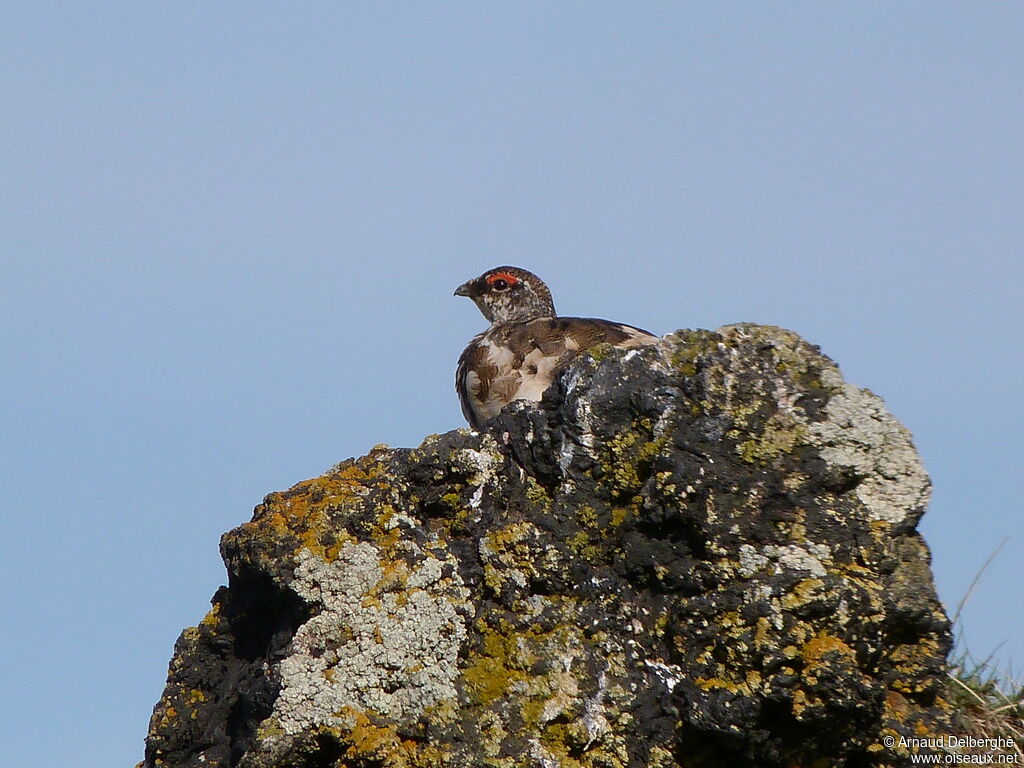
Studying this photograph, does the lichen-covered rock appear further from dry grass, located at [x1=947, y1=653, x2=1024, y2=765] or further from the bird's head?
the bird's head

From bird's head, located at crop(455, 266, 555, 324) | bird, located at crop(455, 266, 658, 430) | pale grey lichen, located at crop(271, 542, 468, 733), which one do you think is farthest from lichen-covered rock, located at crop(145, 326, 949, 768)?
bird's head, located at crop(455, 266, 555, 324)

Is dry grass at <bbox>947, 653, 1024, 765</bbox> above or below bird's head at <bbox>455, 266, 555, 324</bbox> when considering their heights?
below

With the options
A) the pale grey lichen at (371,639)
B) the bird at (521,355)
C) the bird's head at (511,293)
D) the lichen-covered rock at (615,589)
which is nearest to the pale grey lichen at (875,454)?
the lichen-covered rock at (615,589)

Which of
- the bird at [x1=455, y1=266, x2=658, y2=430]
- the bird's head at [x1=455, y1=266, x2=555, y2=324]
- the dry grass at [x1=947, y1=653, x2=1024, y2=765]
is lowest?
the dry grass at [x1=947, y1=653, x2=1024, y2=765]

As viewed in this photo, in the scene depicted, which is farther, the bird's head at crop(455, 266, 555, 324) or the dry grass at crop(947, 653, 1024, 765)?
the bird's head at crop(455, 266, 555, 324)

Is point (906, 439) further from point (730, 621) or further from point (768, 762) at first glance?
point (768, 762)

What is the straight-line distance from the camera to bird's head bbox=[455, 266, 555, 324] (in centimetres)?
1047

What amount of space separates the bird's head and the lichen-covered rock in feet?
19.5

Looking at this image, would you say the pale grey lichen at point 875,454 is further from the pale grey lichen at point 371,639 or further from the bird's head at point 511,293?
the bird's head at point 511,293

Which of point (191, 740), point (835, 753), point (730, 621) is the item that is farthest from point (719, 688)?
point (191, 740)

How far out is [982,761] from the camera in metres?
4.29

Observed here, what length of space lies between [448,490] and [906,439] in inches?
67.1

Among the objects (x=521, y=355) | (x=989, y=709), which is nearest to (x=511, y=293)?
(x=521, y=355)

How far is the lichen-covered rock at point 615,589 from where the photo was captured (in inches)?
157
